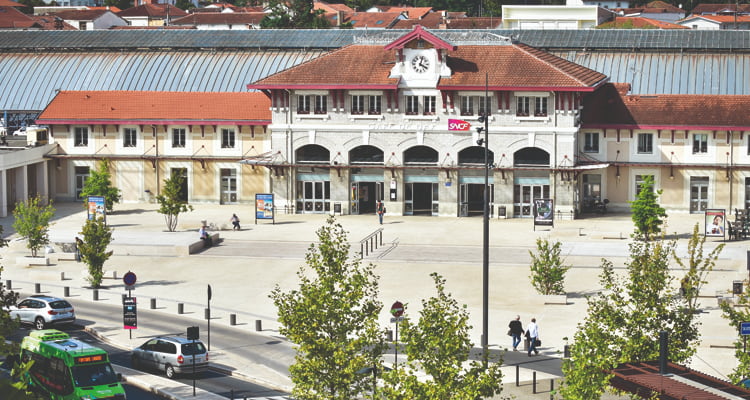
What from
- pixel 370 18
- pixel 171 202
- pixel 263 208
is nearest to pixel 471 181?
pixel 263 208

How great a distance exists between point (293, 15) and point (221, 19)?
130 feet

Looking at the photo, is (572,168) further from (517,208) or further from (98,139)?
(98,139)

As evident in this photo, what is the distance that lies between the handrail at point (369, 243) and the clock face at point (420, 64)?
12.9m

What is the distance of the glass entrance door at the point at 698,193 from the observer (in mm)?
83938

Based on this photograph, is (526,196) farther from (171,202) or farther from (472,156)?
(171,202)

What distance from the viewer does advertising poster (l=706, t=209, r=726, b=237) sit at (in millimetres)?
70938

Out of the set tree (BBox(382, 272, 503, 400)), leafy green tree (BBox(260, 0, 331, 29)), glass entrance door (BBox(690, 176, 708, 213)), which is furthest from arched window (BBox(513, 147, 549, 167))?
leafy green tree (BBox(260, 0, 331, 29))

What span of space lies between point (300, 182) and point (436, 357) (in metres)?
54.2

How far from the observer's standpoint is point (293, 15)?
150 meters

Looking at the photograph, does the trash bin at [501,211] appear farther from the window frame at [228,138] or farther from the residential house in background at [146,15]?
the residential house in background at [146,15]

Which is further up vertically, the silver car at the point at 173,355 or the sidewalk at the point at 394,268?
the sidewalk at the point at 394,268

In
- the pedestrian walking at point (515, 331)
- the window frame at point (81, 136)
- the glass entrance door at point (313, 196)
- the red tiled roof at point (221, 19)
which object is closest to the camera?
the pedestrian walking at point (515, 331)

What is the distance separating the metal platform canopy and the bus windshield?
53.8 ft

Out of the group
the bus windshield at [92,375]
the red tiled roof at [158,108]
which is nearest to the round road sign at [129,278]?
the bus windshield at [92,375]
